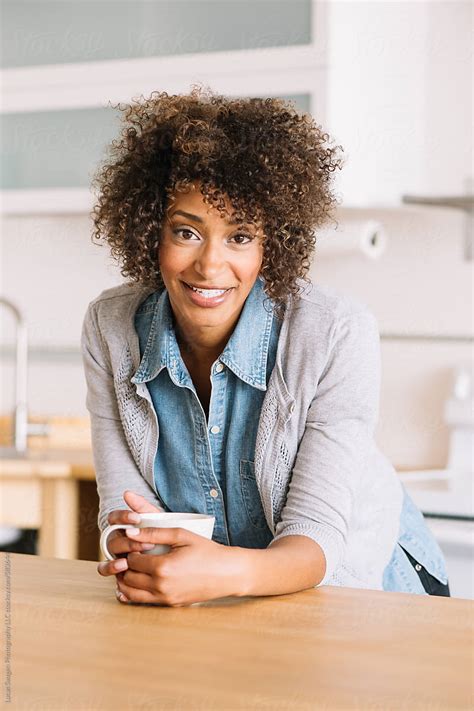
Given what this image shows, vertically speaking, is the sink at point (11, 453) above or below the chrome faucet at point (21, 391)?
below

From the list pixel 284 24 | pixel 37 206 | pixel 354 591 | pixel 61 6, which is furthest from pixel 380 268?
pixel 354 591

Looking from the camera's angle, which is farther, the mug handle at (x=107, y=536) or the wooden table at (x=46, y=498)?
the wooden table at (x=46, y=498)

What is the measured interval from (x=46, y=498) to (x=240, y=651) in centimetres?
140

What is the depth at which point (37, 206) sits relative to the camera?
2.73m

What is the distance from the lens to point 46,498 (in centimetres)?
218

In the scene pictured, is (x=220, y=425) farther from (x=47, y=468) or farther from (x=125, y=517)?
A: (x=47, y=468)

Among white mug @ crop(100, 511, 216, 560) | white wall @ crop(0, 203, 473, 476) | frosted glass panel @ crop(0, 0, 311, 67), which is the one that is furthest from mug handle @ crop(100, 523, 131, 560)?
frosted glass panel @ crop(0, 0, 311, 67)

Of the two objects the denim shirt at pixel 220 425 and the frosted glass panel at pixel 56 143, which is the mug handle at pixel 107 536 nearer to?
the denim shirt at pixel 220 425

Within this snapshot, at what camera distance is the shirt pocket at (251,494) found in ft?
4.07

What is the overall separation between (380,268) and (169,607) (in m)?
1.82

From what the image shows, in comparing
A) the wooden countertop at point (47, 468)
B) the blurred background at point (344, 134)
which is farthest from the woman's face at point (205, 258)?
Answer: the blurred background at point (344, 134)

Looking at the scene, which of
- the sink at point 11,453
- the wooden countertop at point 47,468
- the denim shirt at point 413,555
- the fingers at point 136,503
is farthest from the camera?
the sink at point 11,453

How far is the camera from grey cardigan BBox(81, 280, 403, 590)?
1156mm

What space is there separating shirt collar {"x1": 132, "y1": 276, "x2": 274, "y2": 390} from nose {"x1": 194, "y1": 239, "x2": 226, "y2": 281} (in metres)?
0.10
